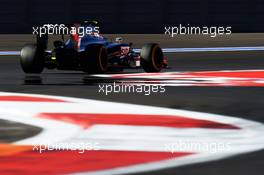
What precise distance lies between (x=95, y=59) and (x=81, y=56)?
1.62 ft

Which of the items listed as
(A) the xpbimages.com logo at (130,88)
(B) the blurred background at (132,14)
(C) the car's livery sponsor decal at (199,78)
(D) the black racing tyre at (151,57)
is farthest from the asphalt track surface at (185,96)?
(B) the blurred background at (132,14)

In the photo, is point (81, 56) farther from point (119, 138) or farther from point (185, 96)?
point (119, 138)

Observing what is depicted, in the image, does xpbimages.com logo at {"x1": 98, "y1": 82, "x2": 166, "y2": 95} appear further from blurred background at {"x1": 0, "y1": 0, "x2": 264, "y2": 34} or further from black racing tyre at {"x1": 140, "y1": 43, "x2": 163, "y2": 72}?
blurred background at {"x1": 0, "y1": 0, "x2": 264, "y2": 34}

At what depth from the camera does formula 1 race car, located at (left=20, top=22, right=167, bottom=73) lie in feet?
50.5

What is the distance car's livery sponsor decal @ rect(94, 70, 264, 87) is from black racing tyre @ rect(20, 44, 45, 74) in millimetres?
1282

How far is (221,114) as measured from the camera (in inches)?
368

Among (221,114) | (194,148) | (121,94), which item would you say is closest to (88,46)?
(121,94)

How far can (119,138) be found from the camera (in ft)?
24.8

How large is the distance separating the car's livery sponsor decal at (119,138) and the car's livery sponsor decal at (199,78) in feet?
12.2

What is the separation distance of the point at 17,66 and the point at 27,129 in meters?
10.7

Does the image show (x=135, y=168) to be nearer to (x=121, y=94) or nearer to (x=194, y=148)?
(x=194, y=148)

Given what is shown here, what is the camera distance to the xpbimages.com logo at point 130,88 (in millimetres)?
12398

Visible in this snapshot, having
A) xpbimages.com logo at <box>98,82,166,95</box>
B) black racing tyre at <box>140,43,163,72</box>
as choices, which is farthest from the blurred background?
xpbimages.com logo at <box>98,82,166,95</box>

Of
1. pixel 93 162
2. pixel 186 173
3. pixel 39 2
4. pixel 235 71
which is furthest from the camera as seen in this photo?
pixel 39 2
